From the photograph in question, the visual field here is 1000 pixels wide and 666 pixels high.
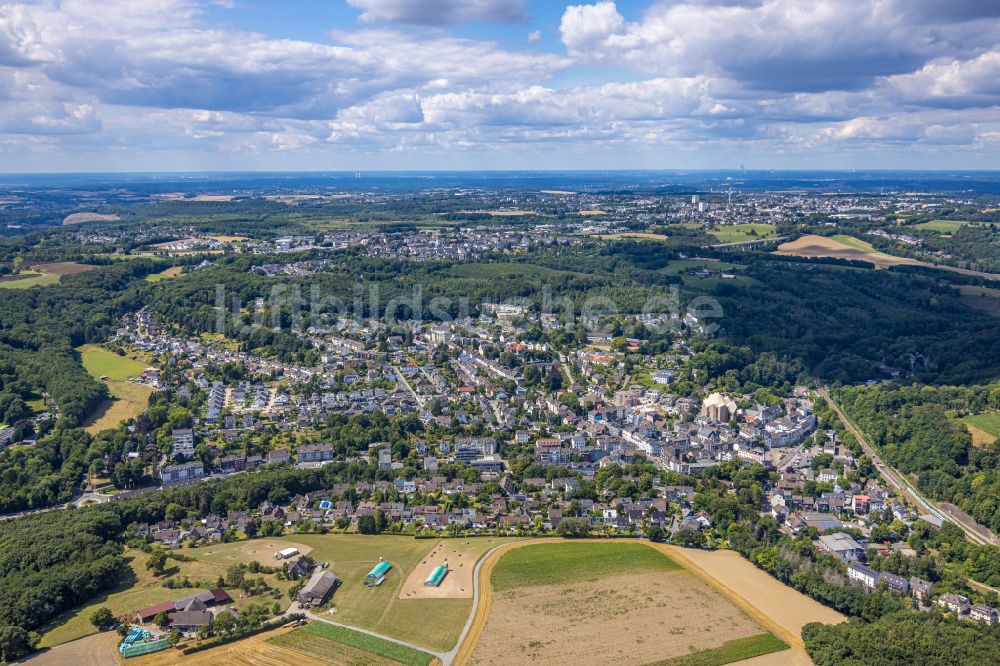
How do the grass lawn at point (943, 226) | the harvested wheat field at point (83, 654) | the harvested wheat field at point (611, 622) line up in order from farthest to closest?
the grass lawn at point (943, 226) < the harvested wheat field at point (611, 622) < the harvested wheat field at point (83, 654)

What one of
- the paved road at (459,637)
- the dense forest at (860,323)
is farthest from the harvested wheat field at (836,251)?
the paved road at (459,637)

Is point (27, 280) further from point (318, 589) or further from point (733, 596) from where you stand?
point (733, 596)

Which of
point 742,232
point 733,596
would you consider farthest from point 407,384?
point 742,232

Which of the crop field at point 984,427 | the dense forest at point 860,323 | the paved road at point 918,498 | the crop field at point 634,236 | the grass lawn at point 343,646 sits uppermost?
the crop field at point 634,236

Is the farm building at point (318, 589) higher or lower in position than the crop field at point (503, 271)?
lower

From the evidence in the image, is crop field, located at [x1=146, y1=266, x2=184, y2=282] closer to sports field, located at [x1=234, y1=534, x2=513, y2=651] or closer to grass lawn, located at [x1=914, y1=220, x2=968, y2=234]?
sports field, located at [x1=234, y1=534, x2=513, y2=651]

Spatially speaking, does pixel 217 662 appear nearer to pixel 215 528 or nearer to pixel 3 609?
pixel 3 609

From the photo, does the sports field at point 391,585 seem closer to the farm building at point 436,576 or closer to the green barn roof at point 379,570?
the green barn roof at point 379,570

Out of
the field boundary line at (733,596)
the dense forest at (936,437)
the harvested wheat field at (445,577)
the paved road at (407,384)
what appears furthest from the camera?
the paved road at (407,384)
